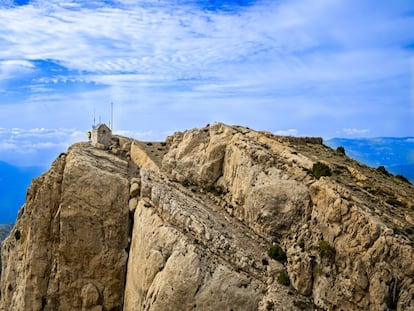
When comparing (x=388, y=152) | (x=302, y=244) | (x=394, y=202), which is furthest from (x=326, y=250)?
(x=388, y=152)

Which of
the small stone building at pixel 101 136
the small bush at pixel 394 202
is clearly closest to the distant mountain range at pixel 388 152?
the small stone building at pixel 101 136

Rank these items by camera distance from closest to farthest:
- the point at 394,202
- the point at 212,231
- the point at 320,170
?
the point at 394,202 → the point at 212,231 → the point at 320,170

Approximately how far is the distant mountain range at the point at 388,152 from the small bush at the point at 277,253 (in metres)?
133

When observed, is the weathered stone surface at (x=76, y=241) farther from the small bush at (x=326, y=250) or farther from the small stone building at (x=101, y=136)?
the small bush at (x=326, y=250)

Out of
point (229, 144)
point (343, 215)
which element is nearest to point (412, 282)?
point (343, 215)

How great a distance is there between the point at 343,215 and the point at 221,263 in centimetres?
1046

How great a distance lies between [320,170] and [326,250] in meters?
7.74

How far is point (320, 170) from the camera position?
136 ft

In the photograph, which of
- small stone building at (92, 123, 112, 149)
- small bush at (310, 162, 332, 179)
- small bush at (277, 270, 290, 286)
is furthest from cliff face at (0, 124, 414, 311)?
small stone building at (92, 123, 112, 149)

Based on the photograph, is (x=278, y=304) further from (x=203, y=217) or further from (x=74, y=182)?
(x=74, y=182)

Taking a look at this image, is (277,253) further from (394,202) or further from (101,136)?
(101,136)

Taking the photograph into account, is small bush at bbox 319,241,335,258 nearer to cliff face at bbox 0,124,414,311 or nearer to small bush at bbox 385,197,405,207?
cliff face at bbox 0,124,414,311

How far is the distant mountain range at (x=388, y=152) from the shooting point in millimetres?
171550

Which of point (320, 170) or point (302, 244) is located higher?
point (320, 170)
